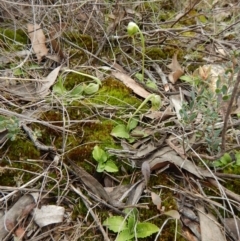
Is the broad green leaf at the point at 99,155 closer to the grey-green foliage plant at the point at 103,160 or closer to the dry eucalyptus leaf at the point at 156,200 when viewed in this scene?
the grey-green foliage plant at the point at 103,160

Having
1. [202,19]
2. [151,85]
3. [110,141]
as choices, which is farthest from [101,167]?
[202,19]

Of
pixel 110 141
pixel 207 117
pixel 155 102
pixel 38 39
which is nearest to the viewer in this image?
pixel 207 117

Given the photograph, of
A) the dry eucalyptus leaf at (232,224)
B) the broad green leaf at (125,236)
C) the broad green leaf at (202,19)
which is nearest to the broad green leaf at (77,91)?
the broad green leaf at (125,236)

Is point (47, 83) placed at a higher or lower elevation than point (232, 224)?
higher

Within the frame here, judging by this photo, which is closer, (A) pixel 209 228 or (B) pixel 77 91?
(A) pixel 209 228

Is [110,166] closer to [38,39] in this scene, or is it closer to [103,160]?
[103,160]

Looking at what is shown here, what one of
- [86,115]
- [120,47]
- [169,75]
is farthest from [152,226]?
[120,47]

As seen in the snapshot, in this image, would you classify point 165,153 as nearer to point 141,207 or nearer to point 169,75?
point 141,207
